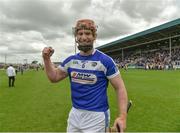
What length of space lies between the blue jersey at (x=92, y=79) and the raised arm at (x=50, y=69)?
296mm

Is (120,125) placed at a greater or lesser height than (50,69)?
lesser

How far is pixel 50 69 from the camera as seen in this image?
170 inches

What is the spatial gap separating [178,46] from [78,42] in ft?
266

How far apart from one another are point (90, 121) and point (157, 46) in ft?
302

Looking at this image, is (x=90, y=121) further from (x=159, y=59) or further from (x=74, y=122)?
(x=159, y=59)

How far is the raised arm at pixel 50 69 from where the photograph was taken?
407 centimetres

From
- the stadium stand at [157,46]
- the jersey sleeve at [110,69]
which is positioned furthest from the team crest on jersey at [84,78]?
the stadium stand at [157,46]

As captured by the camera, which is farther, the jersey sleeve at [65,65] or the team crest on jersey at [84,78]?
the jersey sleeve at [65,65]

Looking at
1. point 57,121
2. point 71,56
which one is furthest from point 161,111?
point 71,56

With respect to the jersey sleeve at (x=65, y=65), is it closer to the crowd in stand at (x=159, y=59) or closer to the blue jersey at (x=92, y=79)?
the blue jersey at (x=92, y=79)

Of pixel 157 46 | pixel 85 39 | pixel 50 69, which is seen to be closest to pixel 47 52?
pixel 50 69

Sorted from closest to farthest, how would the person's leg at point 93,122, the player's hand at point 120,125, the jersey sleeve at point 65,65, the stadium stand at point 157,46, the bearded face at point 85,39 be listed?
the player's hand at point 120,125
the bearded face at point 85,39
the person's leg at point 93,122
the jersey sleeve at point 65,65
the stadium stand at point 157,46

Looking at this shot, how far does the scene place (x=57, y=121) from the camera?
428 inches

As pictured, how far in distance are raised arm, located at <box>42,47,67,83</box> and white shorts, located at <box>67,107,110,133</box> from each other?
1.82 ft
